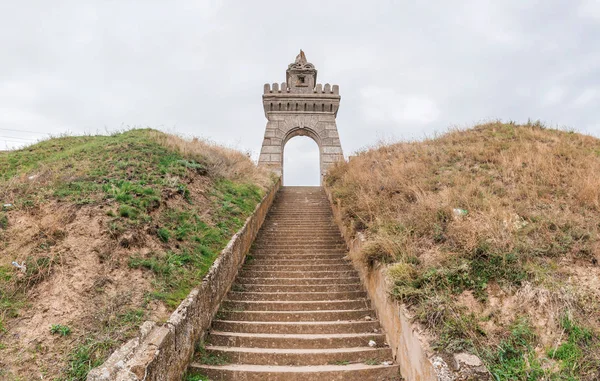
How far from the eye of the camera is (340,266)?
7.36 m

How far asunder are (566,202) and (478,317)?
11.8ft

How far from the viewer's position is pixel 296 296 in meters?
6.22

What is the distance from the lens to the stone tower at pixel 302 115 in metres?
20.0

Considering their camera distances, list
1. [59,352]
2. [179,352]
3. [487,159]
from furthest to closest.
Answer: [487,159] < [179,352] < [59,352]

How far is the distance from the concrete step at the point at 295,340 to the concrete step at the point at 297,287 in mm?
1442

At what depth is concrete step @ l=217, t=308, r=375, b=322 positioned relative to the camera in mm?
5570

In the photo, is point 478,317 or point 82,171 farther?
point 82,171

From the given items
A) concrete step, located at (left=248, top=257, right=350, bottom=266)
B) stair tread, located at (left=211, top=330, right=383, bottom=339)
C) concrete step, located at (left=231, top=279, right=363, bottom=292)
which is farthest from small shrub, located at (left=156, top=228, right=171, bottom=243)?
concrete step, located at (left=248, top=257, right=350, bottom=266)

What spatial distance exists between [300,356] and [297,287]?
1.96 m

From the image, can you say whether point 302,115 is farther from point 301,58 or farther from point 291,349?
point 291,349

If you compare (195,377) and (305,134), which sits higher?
(305,134)

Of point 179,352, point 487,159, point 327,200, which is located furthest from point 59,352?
point 327,200

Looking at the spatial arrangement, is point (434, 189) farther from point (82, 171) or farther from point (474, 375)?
point (82, 171)

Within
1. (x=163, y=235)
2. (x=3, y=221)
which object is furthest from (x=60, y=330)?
(x=3, y=221)
